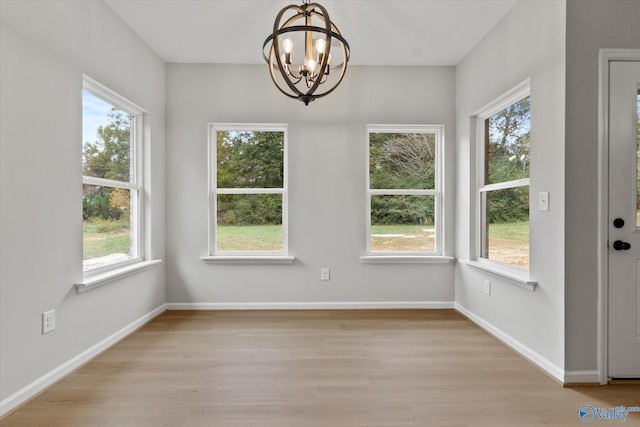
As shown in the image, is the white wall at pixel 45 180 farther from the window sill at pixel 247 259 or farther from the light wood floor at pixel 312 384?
the window sill at pixel 247 259

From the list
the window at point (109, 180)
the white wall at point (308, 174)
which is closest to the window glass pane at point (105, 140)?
the window at point (109, 180)

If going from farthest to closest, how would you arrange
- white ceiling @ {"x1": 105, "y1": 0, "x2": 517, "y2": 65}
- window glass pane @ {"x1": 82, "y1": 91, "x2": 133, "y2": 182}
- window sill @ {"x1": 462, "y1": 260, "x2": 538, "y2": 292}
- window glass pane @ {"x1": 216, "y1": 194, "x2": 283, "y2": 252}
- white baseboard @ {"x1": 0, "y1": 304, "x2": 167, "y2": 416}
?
window glass pane @ {"x1": 216, "y1": 194, "x2": 283, "y2": 252}
white ceiling @ {"x1": 105, "y1": 0, "x2": 517, "y2": 65}
window glass pane @ {"x1": 82, "y1": 91, "x2": 133, "y2": 182}
window sill @ {"x1": 462, "y1": 260, "x2": 538, "y2": 292}
white baseboard @ {"x1": 0, "y1": 304, "x2": 167, "y2": 416}

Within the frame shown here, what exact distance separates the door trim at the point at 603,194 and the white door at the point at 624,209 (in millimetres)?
31

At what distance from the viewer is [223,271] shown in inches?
153

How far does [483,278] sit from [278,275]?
210 centimetres

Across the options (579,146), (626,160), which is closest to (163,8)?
(579,146)

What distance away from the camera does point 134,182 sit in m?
3.48

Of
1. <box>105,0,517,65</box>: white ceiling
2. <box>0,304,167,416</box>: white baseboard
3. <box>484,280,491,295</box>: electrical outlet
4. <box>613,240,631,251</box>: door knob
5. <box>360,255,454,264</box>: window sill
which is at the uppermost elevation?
<box>105,0,517,65</box>: white ceiling

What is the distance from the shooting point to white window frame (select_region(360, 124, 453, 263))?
390cm

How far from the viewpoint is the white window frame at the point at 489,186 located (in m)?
2.73

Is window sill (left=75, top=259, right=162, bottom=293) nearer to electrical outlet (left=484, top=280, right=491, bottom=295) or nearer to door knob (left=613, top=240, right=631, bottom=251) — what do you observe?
electrical outlet (left=484, top=280, right=491, bottom=295)

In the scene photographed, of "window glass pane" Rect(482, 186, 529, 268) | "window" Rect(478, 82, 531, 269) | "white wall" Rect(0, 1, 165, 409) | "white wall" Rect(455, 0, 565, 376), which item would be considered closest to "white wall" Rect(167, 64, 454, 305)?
"window" Rect(478, 82, 531, 269)

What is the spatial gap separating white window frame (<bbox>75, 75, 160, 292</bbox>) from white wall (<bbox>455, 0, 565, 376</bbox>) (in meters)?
3.24

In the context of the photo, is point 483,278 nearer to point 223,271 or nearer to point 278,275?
point 278,275
